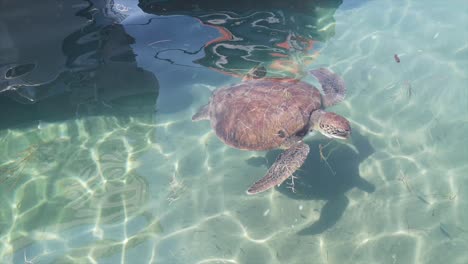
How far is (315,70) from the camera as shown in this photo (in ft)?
18.7

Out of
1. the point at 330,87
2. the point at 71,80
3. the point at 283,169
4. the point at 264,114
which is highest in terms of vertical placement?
the point at 264,114

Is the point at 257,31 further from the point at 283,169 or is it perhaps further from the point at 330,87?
the point at 283,169

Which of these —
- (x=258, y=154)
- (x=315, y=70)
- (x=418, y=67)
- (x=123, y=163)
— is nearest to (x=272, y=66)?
(x=315, y=70)

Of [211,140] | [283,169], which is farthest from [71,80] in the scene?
[283,169]

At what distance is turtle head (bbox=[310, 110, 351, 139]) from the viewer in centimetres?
418

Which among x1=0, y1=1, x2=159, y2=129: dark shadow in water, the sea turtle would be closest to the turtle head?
the sea turtle

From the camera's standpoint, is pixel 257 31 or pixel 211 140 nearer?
pixel 211 140

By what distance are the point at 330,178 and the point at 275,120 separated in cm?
117

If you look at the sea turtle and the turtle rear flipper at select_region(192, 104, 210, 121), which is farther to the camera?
the turtle rear flipper at select_region(192, 104, 210, 121)

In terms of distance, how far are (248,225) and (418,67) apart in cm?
435

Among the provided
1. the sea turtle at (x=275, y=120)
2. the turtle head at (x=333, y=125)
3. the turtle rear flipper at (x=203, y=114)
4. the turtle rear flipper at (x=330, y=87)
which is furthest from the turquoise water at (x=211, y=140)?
the turtle head at (x=333, y=125)

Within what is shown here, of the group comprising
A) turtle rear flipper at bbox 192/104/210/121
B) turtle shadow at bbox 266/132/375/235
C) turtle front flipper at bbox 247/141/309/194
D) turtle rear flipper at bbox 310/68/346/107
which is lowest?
turtle shadow at bbox 266/132/375/235

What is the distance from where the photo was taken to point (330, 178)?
466cm

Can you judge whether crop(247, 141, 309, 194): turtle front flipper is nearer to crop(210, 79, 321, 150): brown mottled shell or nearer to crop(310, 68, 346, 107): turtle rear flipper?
crop(210, 79, 321, 150): brown mottled shell
